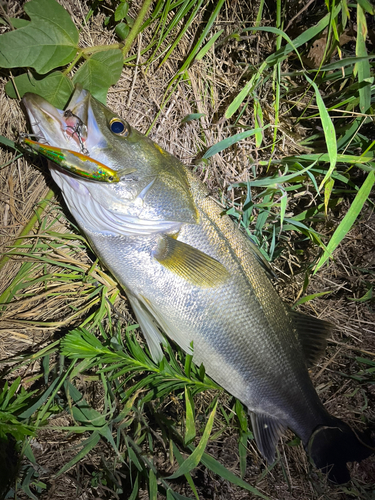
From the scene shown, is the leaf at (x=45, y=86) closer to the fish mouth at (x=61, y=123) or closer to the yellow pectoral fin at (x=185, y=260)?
the fish mouth at (x=61, y=123)

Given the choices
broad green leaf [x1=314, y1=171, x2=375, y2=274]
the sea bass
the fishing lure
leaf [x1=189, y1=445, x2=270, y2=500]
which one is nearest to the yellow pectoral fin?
the sea bass

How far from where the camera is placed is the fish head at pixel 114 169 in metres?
1.51

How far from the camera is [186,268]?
1.70 metres

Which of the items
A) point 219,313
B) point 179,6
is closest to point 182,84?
point 179,6

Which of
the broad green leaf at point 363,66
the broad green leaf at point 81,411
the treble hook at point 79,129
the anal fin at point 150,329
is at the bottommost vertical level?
the broad green leaf at point 81,411

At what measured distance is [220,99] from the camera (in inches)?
86.1

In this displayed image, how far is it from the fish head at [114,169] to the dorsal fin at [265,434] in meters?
1.48

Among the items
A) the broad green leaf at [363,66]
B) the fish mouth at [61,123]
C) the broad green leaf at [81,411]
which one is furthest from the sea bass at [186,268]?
the broad green leaf at [363,66]

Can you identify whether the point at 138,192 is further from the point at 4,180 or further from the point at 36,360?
the point at 36,360

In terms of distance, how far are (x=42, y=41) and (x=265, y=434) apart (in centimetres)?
290

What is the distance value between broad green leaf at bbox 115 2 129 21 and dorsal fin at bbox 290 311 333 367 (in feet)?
7.29

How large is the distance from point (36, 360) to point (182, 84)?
2262mm

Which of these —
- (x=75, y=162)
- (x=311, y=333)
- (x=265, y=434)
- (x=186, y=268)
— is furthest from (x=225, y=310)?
(x=75, y=162)

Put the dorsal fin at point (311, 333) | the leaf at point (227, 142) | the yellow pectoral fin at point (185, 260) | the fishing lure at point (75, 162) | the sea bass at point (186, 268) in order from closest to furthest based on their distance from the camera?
the fishing lure at point (75, 162) < the sea bass at point (186, 268) < the yellow pectoral fin at point (185, 260) < the leaf at point (227, 142) < the dorsal fin at point (311, 333)
